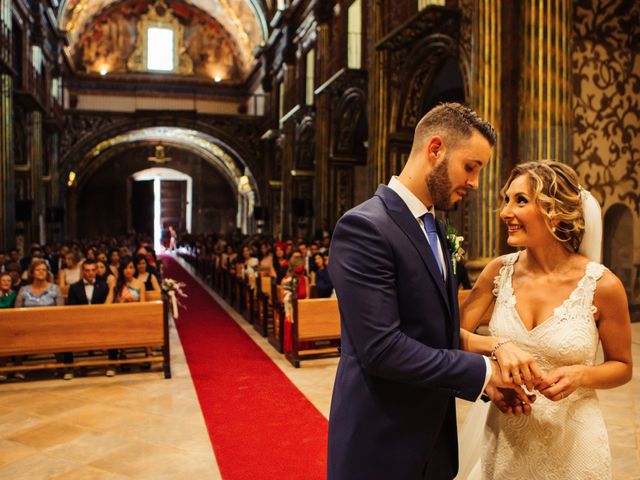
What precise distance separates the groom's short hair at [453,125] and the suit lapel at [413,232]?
199mm

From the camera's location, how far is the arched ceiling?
94.5 feet

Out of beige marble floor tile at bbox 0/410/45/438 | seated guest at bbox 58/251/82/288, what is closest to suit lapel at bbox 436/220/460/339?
beige marble floor tile at bbox 0/410/45/438

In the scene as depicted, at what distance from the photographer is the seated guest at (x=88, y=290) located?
7.51m

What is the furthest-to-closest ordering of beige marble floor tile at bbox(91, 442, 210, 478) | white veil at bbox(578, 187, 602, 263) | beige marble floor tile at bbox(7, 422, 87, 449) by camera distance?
beige marble floor tile at bbox(7, 422, 87, 449), beige marble floor tile at bbox(91, 442, 210, 478), white veil at bbox(578, 187, 602, 263)

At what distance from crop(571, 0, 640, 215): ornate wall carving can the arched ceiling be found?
20.3 metres

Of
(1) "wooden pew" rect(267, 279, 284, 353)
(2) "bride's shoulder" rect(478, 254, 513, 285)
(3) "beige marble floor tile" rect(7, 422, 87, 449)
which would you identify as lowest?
(3) "beige marble floor tile" rect(7, 422, 87, 449)

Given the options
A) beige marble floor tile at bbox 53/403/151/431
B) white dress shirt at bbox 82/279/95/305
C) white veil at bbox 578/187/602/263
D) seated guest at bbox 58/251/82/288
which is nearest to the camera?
white veil at bbox 578/187/602/263

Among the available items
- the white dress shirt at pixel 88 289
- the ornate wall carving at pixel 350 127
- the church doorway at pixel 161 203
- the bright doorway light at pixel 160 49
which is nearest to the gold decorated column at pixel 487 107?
the white dress shirt at pixel 88 289

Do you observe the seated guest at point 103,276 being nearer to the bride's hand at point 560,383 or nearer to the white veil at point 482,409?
the white veil at point 482,409

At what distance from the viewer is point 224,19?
33156 mm

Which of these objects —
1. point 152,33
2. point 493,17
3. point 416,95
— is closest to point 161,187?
point 152,33

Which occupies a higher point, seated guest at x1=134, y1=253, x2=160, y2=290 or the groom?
the groom

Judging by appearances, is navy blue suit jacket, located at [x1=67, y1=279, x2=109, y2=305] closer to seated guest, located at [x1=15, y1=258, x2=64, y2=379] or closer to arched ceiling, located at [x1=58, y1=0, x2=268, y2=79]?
seated guest, located at [x1=15, y1=258, x2=64, y2=379]

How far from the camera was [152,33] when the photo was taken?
33281 millimetres
